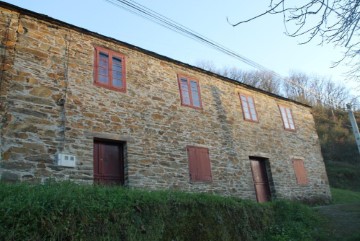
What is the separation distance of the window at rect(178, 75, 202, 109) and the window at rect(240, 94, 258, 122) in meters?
2.35

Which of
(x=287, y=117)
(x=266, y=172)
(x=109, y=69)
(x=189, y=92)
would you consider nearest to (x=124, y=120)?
(x=109, y=69)

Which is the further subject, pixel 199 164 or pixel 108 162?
pixel 199 164

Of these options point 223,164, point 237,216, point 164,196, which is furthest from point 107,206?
point 223,164

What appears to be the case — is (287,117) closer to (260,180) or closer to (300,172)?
(300,172)

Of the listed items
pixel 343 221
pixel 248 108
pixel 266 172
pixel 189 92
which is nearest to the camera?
pixel 343 221

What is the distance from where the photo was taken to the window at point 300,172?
13405 millimetres

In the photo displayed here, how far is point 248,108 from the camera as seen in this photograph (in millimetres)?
12906

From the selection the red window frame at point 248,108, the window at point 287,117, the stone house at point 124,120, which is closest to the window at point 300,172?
the stone house at point 124,120

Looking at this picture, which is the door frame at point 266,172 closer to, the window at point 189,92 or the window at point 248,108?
the window at point 248,108

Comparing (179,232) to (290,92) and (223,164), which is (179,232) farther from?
(290,92)

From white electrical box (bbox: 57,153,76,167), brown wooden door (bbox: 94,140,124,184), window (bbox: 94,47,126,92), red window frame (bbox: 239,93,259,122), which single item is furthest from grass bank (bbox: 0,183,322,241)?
red window frame (bbox: 239,93,259,122)

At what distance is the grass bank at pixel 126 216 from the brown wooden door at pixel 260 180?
377cm

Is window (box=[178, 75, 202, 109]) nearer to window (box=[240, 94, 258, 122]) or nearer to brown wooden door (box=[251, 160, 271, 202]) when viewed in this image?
window (box=[240, 94, 258, 122])

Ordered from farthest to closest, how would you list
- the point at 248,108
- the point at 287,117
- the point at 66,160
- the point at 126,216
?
the point at 287,117 < the point at 248,108 < the point at 66,160 < the point at 126,216
